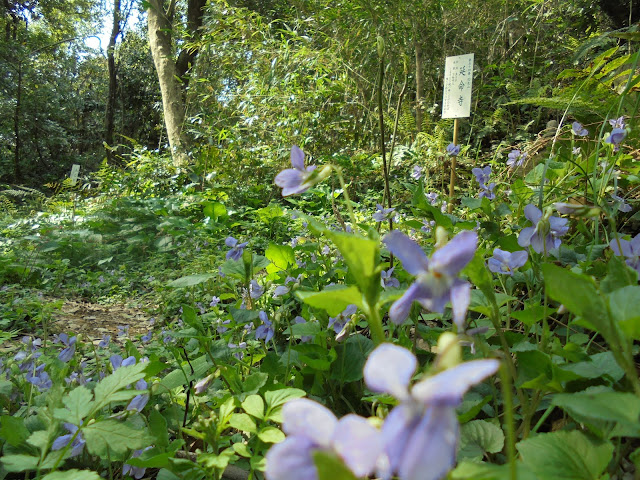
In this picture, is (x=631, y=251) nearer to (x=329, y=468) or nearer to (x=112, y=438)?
(x=329, y=468)

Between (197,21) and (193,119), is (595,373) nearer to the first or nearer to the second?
(193,119)

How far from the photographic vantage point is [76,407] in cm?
60

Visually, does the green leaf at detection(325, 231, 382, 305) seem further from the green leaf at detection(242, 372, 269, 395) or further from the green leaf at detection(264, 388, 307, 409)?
the green leaf at detection(242, 372, 269, 395)

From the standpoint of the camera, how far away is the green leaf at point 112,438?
→ 0.58 meters

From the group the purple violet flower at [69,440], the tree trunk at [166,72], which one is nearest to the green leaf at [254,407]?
the purple violet flower at [69,440]

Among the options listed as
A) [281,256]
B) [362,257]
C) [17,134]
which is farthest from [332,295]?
[17,134]

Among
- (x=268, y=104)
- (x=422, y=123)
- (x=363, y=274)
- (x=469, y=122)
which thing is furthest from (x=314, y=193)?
(x=363, y=274)

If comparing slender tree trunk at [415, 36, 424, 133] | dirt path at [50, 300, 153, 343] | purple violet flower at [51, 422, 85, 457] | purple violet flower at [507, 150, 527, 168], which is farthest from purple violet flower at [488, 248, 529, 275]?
slender tree trunk at [415, 36, 424, 133]

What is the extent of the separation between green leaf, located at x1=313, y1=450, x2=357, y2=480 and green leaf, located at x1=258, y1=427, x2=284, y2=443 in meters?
0.41

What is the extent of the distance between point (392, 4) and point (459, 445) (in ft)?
19.9

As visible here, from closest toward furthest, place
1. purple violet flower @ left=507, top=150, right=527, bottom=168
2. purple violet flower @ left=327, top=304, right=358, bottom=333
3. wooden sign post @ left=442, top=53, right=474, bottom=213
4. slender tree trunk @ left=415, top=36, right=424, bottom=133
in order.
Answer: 1. purple violet flower @ left=327, top=304, right=358, bottom=333
2. purple violet flower @ left=507, top=150, right=527, bottom=168
3. wooden sign post @ left=442, top=53, right=474, bottom=213
4. slender tree trunk @ left=415, top=36, right=424, bottom=133

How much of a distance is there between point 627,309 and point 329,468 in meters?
0.34

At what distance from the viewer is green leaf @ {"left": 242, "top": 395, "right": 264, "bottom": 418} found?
2.07 feet

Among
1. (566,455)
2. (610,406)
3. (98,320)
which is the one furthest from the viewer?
(98,320)
